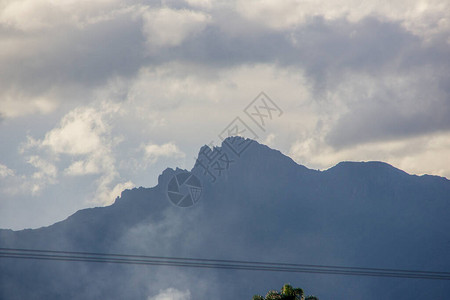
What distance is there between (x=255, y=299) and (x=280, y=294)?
374cm

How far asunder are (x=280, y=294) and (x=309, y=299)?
214 inches

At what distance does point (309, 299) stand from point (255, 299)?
28.6 ft

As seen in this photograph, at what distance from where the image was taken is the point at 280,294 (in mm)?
88812

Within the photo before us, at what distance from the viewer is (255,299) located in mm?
88750

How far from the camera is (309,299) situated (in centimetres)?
9138
